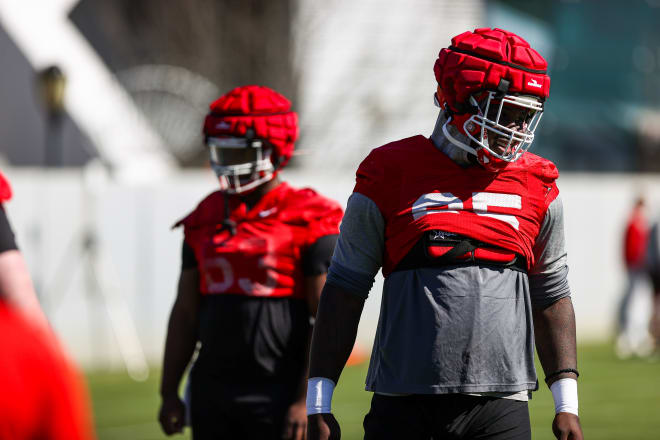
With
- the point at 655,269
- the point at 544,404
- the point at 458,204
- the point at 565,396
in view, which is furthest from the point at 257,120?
the point at 655,269

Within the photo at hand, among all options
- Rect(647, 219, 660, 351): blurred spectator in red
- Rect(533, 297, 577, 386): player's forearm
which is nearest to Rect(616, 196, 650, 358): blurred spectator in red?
Rect(647, 219, 660, 351): blurred spectator in red

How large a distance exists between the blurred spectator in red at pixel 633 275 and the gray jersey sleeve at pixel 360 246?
12641mm

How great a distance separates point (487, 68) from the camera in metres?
3.65

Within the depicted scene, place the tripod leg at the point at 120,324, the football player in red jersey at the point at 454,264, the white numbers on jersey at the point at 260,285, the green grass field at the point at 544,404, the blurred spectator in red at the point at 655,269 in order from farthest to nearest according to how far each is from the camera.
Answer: the blurred spectator in red at the point at 655,269 → the tripod leg at the point at 120,324 → the green grass field at the point at 544,404 → the white numbers on jersey at the point at 260,285 → the football player in red jersey at the point at 454,264

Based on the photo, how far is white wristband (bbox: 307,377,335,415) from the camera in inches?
146

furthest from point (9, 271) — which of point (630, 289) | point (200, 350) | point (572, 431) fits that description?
point (630, 289)

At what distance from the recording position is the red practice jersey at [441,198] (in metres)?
3.65

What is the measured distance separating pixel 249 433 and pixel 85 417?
2.88 m

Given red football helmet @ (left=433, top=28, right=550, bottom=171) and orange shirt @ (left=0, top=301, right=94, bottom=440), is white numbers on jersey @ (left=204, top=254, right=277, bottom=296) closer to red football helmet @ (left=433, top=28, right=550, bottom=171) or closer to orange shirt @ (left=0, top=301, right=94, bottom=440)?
red football helmet @ (left=433, top=28, right=550, bottom=171)

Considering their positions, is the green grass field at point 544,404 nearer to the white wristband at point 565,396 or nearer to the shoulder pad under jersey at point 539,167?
the white wristband at point 565,396

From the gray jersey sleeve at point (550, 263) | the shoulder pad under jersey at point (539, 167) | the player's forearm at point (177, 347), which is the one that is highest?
the shoulder pad under jersey at point (539, 167)

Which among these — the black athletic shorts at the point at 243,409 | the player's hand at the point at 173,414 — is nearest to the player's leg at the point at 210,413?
the black athletic shorts at the point at 243,409

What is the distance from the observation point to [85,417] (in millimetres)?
1920

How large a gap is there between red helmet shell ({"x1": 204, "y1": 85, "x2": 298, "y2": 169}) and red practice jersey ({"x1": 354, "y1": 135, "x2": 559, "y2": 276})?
140 centimetres
